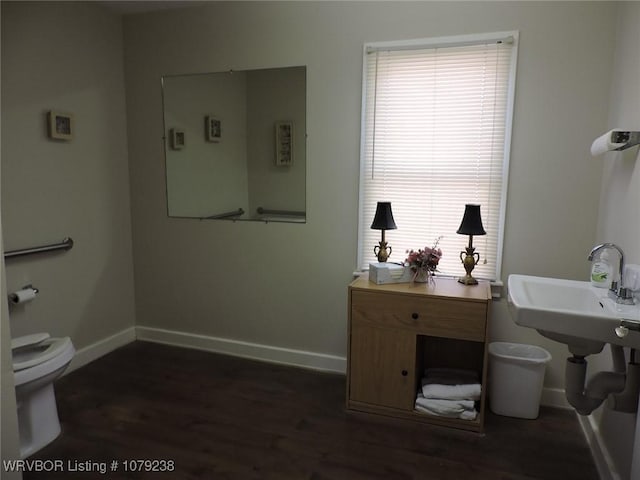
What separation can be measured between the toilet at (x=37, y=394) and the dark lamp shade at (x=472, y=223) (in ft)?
7.08

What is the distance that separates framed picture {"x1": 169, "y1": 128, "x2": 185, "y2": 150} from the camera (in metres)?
3.13

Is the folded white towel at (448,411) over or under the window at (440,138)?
under

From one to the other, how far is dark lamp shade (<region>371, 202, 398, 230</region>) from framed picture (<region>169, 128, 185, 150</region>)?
157cm

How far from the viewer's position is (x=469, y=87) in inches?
95.8

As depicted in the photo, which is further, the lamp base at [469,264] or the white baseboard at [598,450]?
the lamp base at [469,264]

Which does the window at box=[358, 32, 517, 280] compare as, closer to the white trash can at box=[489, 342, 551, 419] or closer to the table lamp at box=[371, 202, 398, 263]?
the table lamp at box=[371, 202, 398, 263]

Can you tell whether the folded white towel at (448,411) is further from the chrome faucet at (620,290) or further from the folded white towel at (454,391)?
the chrome faucet at (620,290)

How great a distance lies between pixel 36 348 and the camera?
89.8 inches

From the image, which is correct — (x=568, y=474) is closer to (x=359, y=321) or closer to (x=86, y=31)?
(x=359, y=321)

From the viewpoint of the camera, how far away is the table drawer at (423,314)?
2154mm

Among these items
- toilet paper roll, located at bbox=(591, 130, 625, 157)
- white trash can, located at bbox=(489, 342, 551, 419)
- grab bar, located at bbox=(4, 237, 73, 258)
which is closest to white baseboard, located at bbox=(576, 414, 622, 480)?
white trash can, located at bbox=(489, 342, 551, 419)

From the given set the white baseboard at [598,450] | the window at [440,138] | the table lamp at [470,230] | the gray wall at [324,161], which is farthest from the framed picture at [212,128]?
the white baseboard at [598,450]

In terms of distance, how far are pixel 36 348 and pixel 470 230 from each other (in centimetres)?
237

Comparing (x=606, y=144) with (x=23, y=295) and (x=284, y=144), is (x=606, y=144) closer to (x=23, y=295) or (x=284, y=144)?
(x=284, y=144)
